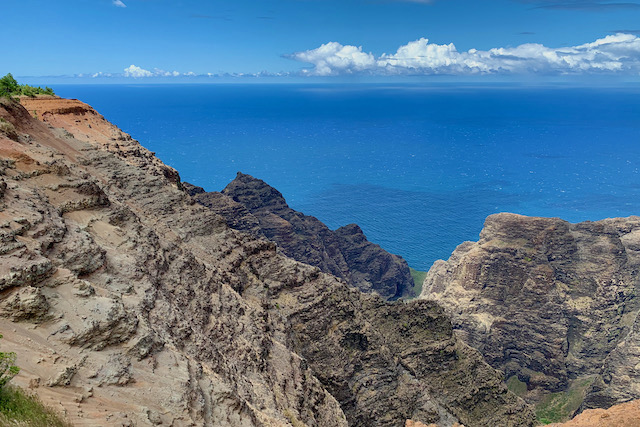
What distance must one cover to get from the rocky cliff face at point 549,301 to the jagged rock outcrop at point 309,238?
26615 mm

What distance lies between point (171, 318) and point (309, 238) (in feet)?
249

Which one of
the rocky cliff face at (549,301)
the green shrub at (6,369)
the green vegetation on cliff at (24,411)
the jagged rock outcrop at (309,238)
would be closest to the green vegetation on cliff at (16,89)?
the jagged rock outcrop at (309,238)

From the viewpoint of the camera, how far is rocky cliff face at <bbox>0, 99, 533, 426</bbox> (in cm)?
1583

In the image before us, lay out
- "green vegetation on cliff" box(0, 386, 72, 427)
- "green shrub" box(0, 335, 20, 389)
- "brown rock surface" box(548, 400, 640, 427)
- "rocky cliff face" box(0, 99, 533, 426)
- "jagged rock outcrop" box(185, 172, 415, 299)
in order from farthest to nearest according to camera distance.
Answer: "jagged rock outcrop" box(185, 172, 415, 299) → "brown rock surface" box(548, 400, 640, 427) → "rocky cliff face" box(0, 99, 533, 426) → "green shrub" box(0, 335, 20, 389) → "green vegetation on cliff" box(0, 386, 72, 427)

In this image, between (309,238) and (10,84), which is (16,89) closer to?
(10,84)

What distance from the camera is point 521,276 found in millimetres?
76500

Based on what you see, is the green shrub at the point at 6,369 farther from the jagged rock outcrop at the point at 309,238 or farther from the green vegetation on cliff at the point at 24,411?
the jagged rock outcrop at the point at 309,238

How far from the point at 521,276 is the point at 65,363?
7434cm

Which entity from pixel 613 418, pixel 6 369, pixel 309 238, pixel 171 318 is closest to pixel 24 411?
pixel 6 369

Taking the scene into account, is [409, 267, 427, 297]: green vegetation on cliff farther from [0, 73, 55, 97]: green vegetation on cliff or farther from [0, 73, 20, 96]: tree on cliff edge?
[0, 73, 20, 96]: tree on cliff edge

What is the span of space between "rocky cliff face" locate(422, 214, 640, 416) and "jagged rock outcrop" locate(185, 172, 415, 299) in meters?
26.6

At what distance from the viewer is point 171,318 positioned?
2225 cm

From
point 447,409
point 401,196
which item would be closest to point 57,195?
point 447,409

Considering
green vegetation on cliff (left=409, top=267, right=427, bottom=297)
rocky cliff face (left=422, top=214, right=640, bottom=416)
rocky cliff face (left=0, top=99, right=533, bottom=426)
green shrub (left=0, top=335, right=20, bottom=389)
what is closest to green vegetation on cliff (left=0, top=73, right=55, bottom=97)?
rocky cliff face (left=0, top=99, right=533, bottom=426)
